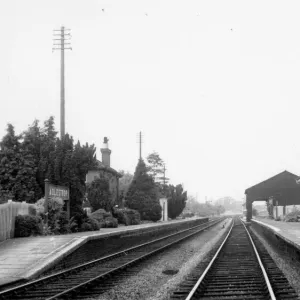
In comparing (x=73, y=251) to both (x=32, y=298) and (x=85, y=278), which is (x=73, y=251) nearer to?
(x=85, y=278)

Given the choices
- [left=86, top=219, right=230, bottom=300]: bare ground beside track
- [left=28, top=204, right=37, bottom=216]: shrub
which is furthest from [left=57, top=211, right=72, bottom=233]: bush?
[left=86, top=219, right=230, bottom=300]: bare ground beside track

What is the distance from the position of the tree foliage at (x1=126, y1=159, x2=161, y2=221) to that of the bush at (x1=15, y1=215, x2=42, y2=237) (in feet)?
95.3

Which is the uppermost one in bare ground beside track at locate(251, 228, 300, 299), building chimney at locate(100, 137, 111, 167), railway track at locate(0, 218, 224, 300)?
building chimney at locate(100, 137, 111, 167)

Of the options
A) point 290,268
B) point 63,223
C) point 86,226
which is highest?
point 63,223

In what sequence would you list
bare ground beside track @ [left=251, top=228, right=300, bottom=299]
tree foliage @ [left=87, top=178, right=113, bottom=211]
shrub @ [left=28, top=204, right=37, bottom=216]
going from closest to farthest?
bare ground beside track @ [left=251, top=228, right=300, bottom=299] < shrub @ [left=28, top=204, right=37, bottom=216] < tree foliage @ [left=87, top=178, right=113, bottom=211]

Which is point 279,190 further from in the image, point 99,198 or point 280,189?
point 99,198

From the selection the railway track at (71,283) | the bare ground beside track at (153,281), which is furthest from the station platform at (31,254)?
the bare ground beside track at (153,281)

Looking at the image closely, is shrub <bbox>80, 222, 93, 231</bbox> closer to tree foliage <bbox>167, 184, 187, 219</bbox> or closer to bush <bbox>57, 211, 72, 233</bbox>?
bush <bbox>57, 211, 72, 233</bbox>

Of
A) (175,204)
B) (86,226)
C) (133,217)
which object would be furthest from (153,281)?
(175,204)

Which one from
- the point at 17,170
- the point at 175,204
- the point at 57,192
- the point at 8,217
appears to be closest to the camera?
the point at 8,217

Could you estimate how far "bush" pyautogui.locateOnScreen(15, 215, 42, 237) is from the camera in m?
17.3

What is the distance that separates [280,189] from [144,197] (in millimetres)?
19305

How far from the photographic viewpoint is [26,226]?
57.4 feet

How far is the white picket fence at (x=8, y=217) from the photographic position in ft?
52.3
